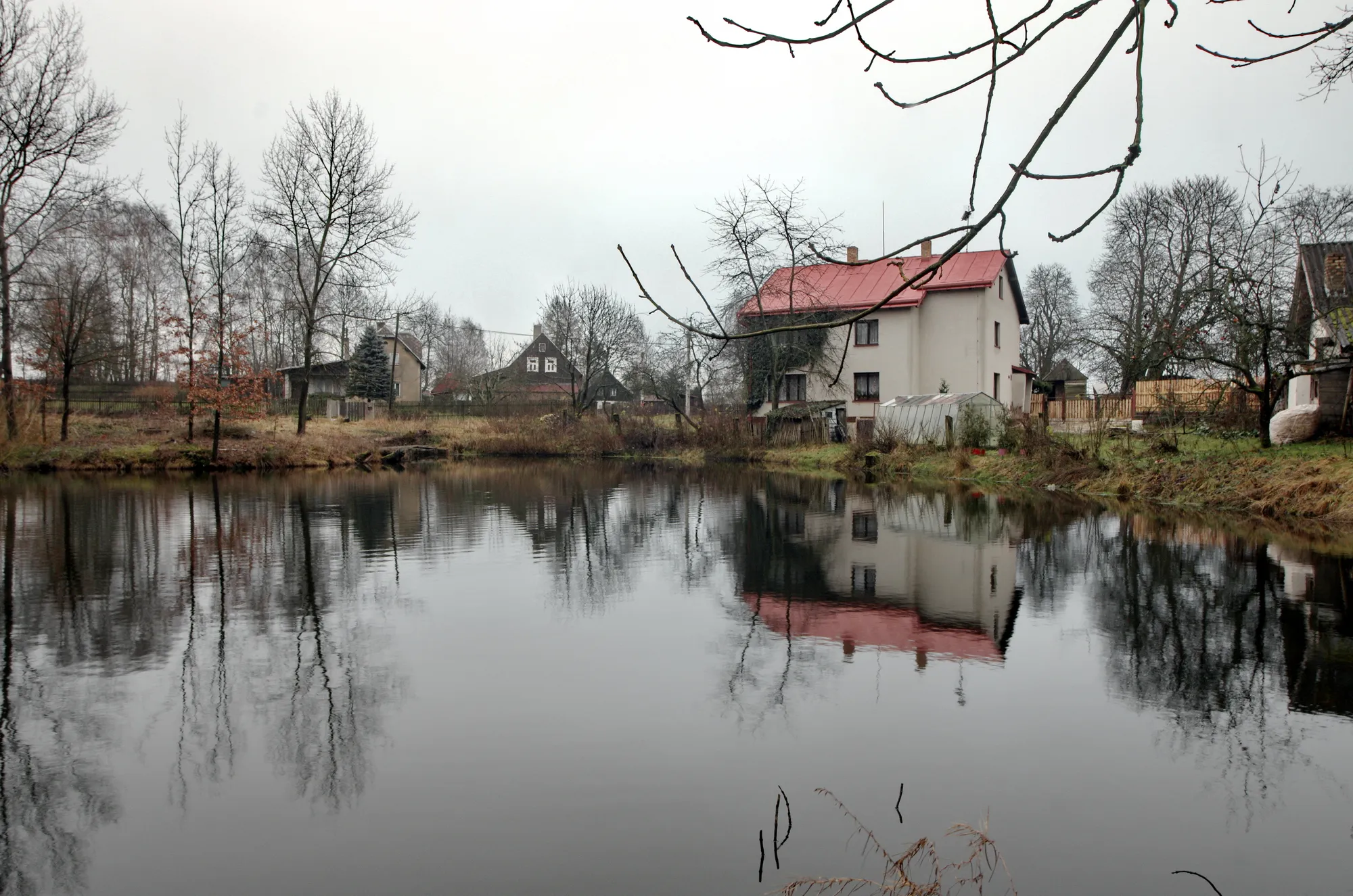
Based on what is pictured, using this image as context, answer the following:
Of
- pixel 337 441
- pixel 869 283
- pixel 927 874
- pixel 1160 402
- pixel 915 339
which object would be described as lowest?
pixel 927 874

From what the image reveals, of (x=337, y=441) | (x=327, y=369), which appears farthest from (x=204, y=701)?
(x=327, y=369)

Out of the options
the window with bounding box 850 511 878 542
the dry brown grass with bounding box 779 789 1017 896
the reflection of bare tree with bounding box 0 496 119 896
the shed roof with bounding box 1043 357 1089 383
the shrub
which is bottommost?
the dry brown grass with bounding box 779 789 1017 896

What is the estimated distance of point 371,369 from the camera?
5944cm

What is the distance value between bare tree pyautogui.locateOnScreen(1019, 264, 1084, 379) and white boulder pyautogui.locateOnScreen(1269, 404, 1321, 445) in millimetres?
42171

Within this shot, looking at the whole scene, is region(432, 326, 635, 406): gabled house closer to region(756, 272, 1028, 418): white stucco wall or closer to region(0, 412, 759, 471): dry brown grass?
region(0, 412, 759, 471): dry brown grass

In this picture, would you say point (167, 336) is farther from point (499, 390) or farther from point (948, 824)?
point (948, 824)

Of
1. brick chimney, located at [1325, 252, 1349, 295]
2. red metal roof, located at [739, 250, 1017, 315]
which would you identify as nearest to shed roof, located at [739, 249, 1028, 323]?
red metal roof, located at [739, 250, 1017, 315]

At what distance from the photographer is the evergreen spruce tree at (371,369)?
58.8 meters

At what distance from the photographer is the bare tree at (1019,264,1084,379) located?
202ft

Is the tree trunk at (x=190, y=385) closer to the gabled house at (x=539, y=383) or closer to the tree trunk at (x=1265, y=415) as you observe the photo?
the gabled house at (x=539, y=383)

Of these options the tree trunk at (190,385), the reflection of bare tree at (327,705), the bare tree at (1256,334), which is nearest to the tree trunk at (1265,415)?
the bare tree at (1256,334)

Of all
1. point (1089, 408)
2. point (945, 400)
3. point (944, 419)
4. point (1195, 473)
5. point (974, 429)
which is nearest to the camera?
point (1195, 473)

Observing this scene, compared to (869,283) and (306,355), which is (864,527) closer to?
(306,355)

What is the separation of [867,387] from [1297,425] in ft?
78.3
